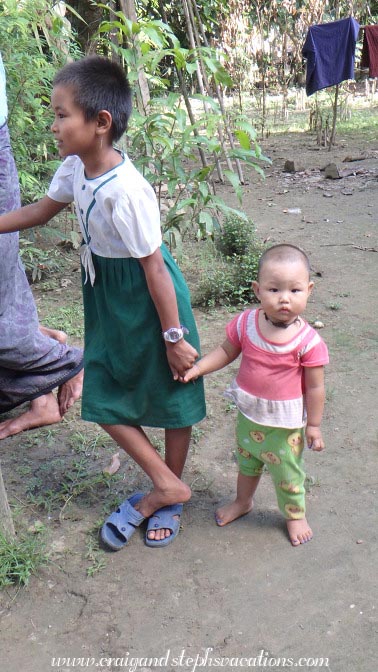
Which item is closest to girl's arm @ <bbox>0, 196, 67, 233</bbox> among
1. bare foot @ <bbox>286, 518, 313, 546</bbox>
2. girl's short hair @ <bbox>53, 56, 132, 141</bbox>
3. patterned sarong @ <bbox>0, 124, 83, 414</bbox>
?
girl's short hair @ <bbox>53, 56, 132, 141</bbox>

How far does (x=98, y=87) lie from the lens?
1.81 metres

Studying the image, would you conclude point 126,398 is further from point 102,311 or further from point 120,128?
point 120,128

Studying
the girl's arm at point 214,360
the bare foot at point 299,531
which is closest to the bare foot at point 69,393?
the girl's arm at point 214,360

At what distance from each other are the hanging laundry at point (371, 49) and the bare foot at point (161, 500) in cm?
960

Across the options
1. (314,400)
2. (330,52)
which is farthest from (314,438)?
(330,52)

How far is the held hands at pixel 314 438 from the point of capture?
6.55 ft

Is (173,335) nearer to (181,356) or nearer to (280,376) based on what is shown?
(181,356)

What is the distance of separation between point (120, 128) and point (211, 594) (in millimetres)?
1388

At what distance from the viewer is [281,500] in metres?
2.16

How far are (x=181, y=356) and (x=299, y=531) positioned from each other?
0.71m

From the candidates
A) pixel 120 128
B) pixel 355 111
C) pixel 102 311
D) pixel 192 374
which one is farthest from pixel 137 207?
pixel 355 111

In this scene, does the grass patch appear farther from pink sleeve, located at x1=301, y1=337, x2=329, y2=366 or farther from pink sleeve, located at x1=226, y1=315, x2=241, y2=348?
pink sleeve, located at x1=301, y1=337, x2=329, y2=366

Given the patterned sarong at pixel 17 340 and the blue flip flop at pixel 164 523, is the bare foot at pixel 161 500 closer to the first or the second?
the blue flip flop at pixel 164 523

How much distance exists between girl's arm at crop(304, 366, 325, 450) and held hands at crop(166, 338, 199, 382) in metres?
0.35
